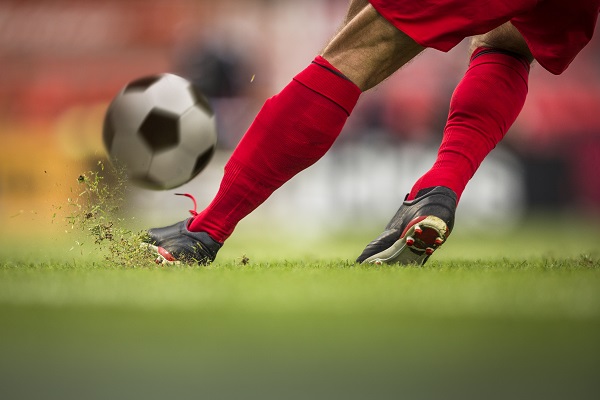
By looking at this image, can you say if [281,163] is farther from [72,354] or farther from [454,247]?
[454,247]

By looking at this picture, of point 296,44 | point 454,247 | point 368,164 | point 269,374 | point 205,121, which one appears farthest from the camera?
point 296,44

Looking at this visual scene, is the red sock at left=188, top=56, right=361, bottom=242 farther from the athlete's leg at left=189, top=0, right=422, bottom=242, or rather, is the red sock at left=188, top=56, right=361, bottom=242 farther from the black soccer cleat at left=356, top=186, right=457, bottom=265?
the black soccer cleat at left=356, top=186, right=457, bottom=265

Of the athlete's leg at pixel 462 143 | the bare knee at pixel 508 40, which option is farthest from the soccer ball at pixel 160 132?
the bare knee at pixel 508 40

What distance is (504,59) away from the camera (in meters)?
2.38

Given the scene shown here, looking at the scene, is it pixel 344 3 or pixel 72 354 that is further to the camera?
pixel 344 3

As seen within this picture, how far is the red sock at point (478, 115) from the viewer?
226 cm

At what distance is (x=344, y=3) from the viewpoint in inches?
306

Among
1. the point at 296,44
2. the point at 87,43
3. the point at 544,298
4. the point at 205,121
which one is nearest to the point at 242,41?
the point at 296,44

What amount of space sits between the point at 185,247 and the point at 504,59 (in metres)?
1.02

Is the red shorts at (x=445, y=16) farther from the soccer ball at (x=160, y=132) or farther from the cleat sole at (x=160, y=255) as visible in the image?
the soccer ball at (x=160, y=132)

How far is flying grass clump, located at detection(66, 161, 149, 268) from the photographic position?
214 cm

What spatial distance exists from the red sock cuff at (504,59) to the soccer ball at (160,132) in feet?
2.86

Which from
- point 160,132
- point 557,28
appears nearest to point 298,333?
point 557,28

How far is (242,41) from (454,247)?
447 cm
